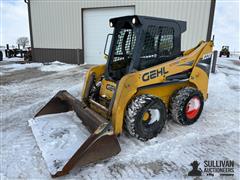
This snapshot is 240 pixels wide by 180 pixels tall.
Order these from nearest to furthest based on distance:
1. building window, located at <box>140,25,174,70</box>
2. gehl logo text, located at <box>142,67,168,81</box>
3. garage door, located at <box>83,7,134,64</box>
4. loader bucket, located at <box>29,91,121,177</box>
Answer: loader bucket, located at <box>29,91,121,177</box> → gehl logo text, located at <box>142,67,168,81</box> → building window, located at <box>140,25,174,70</box> → garage door, located at <box>83,7,134,64</box>

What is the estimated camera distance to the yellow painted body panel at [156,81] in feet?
9.06

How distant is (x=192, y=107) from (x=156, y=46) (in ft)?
4.31

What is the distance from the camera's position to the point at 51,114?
3.78m

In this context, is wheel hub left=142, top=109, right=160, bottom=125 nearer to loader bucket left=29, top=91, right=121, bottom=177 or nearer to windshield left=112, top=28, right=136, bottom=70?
loader bucket left=29, top=91, right=121, bottom=177

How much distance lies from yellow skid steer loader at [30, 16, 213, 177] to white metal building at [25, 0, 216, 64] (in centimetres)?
680

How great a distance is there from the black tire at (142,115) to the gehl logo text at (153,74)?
286mm

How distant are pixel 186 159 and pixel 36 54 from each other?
43.2ft

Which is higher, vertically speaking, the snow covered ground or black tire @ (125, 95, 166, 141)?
black tire @ (125, 95, 166, 141)

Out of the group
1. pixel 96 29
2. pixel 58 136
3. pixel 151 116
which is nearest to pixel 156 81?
pixel 151 116

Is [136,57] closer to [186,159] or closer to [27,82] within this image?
[186,159]

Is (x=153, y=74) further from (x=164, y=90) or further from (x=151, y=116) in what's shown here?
(x=151, y=116)

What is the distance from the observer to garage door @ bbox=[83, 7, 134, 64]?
37.0 feet

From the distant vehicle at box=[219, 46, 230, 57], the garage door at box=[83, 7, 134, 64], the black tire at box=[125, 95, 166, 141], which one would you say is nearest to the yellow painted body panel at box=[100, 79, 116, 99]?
the black tire at box=[125, 95, 166, 141]

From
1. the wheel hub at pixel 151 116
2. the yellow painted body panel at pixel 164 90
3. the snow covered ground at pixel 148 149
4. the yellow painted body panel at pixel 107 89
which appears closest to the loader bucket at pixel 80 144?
the snow covered ground at pixel 148 149
